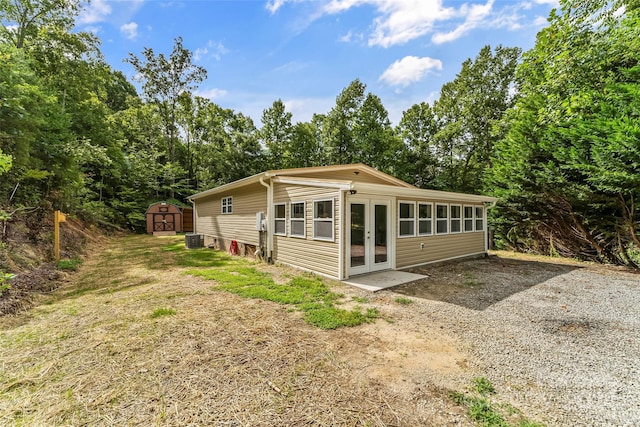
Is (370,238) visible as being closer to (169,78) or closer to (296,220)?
(296,220)

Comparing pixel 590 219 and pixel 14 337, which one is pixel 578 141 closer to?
pixel 590 219

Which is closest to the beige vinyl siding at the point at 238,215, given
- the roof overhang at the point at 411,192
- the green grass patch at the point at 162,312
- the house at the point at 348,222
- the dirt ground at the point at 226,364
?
the house at the point at 348,222

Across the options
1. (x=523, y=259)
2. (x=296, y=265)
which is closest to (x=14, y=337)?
(x=296, y=265)

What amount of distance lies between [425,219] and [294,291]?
15.5 feet

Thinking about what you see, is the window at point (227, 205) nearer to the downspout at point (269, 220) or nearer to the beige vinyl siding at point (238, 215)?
the beige vinyl siding at point (238, 215)

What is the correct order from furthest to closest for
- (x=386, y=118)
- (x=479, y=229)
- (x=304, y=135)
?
(x=304, y=135) → (x=386, y=118) → (x=479, y=229)

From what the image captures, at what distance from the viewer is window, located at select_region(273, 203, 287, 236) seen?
25.5ft

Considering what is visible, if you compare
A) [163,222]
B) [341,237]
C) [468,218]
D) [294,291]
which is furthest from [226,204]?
[163,222]

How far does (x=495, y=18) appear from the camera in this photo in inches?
311

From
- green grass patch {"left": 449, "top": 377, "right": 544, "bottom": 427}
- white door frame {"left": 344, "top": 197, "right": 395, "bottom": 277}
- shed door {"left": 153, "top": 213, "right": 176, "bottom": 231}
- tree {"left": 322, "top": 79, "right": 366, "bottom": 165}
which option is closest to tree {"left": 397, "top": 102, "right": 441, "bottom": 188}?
tree {"left": 322, "top": 79, "right": 366, "bottom": 165}

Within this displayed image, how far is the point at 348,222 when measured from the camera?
6062 millimetres

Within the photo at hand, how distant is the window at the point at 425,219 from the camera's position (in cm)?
789

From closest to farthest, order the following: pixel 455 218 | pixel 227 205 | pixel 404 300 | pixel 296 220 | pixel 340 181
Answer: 1. pixel 404 300
2. pixel 340 181
3. pixel 296 220
4. pixel 455 218
5. pixel 227 205

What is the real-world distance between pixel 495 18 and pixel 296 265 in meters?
9.18
